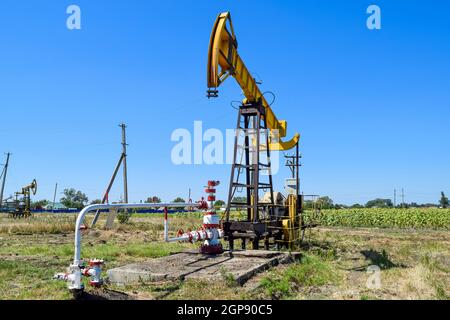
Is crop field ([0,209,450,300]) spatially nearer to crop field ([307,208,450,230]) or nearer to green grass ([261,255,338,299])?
green grass ([261,255,338,299])

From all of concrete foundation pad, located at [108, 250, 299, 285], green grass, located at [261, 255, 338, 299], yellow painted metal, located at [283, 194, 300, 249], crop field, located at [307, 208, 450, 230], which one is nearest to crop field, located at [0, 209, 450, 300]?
green grass, located at [261, 255, 338, 299]

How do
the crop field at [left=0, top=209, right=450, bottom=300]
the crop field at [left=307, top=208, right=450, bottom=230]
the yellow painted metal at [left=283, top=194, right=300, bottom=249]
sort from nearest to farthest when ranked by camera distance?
the crop field at [left=0, top=209, right=450, bottom=300], the yellow painted metal at [left=283, top=194, right=300, bottom=249], the crop field at [left=307, top=208, right=450, bottom=230]

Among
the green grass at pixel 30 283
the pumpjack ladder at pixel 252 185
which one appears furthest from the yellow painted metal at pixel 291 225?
the green grass at pixel 30 283

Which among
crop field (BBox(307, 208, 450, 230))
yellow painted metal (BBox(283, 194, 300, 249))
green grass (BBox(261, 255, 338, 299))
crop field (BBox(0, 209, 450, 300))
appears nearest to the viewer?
crop field (BBox(0, 209, 450, 300))

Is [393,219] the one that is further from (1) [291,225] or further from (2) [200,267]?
(2) [200,267]

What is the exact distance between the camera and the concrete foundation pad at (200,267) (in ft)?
19.9

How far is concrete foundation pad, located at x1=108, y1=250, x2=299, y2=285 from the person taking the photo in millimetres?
6066

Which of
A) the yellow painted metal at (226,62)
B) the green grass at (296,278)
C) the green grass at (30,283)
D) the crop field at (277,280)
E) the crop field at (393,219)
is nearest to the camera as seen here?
the green grass at (30,283)

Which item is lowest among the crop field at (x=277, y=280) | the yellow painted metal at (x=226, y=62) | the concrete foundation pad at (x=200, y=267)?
the crop field at (x=277, y=280)

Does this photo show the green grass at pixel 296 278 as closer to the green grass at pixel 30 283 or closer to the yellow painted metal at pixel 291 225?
the green grass at pixel 30 283

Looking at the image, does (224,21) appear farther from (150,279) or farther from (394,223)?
(394,223)

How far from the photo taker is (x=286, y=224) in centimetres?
1192
